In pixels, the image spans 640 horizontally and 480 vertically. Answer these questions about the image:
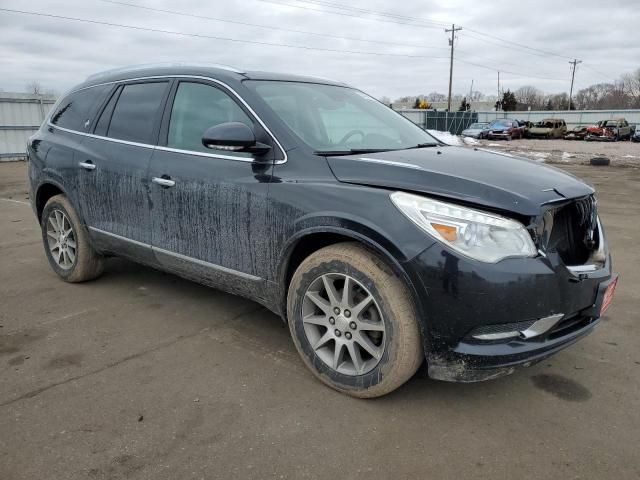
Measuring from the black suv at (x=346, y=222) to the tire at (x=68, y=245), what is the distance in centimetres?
30

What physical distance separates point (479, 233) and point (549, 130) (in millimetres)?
42119

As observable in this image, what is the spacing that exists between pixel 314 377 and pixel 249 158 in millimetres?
1328

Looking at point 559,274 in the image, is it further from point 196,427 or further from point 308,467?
point 196,427

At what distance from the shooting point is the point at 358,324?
2736 mm

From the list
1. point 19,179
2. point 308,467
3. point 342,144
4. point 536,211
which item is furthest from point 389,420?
point 19,179

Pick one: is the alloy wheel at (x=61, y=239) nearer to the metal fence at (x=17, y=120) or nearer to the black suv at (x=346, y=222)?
the black suv at (x=346, y=222)

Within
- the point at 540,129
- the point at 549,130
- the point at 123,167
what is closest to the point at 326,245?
the point at 123,167

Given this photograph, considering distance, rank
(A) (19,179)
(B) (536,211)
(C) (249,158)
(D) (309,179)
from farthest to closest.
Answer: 1. (A) (19,179)
2. (C) (249,158)
3. (D) (309,179)
4. (B) (536,211)

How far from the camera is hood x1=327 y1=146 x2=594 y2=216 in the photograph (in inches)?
97.4

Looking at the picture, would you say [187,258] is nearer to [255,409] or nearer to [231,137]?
[231,137]

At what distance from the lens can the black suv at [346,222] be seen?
2436 millimetres

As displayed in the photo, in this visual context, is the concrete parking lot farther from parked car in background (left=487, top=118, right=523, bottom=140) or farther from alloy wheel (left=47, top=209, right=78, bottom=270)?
parked car in background (left=487, top=118, right=523, bottom=140)

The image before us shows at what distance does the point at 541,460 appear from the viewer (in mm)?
2346

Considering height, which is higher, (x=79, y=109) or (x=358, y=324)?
(x=79, y=109)
